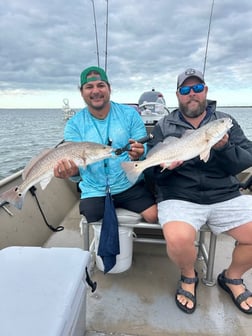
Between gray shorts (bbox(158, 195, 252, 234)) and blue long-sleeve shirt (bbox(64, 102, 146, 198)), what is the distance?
51 centimetres

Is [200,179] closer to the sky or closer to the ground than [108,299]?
closer to the sky

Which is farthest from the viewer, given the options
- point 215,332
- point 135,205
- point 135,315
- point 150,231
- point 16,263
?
point 150,231

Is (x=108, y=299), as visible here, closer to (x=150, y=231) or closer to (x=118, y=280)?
(x=118, y=280)

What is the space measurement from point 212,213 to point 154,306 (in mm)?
888

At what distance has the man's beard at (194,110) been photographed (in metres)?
2.58

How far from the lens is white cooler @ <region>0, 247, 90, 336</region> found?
1.26m

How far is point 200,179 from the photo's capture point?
8.14 ft

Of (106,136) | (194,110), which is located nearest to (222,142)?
(194,110)

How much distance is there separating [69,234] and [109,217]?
1319 millimetres

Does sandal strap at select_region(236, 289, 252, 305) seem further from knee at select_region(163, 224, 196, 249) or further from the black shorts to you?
the black shorts

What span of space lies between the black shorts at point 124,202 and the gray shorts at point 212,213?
228mm

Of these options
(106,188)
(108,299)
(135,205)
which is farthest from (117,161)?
(108,299)

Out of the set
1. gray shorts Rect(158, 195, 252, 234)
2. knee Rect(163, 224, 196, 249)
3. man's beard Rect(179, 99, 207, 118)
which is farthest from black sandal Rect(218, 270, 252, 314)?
man's beard Rect(179, 99, 207, 118)

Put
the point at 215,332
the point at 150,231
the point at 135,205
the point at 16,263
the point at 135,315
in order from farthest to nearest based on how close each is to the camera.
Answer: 1. the point at 150,231
2. the point at 135,205
3. the point at 135,315
4. the point at 215,332
5. the point at 16,263
